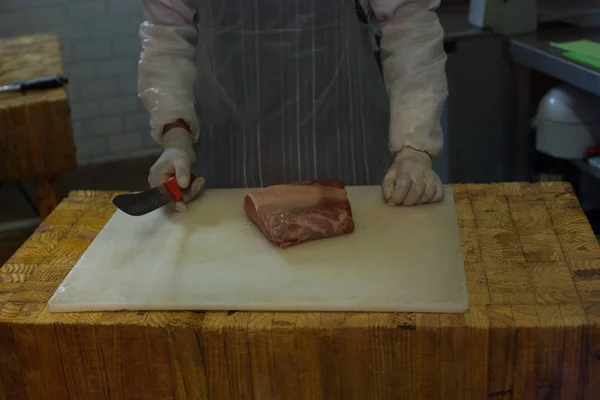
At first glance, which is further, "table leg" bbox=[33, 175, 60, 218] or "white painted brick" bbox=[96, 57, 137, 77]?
"white painted brick" bbox=[96, 57, 137, 77]

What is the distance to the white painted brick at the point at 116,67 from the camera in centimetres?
355

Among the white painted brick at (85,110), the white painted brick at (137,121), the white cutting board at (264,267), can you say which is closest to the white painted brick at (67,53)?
the white painted brick at (85,110)

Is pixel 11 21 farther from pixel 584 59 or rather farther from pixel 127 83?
pixel 584 59

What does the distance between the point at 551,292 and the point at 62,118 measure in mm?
1405

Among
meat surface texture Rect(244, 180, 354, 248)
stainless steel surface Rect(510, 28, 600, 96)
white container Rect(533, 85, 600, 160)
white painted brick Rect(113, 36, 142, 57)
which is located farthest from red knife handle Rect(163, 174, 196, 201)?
white painted brick Rect(113, 36, 142, 57)

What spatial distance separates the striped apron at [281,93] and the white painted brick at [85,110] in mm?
2167

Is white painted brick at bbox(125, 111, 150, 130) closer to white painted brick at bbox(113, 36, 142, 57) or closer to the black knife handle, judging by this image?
white painted brick at bbox(113, 36, 142, 57)

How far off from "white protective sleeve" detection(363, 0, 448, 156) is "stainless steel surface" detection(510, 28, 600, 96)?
0.61 meters

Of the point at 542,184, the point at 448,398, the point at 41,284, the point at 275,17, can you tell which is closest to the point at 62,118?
the point at 275,17

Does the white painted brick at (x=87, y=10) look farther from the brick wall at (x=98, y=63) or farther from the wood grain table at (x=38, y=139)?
the wood grain table at (x=38, y=139)

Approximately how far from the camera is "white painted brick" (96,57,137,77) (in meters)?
3.55

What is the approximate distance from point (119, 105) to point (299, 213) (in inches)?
104

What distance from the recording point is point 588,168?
207 centimetres

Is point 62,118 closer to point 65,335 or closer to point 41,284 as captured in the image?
point 41,284
